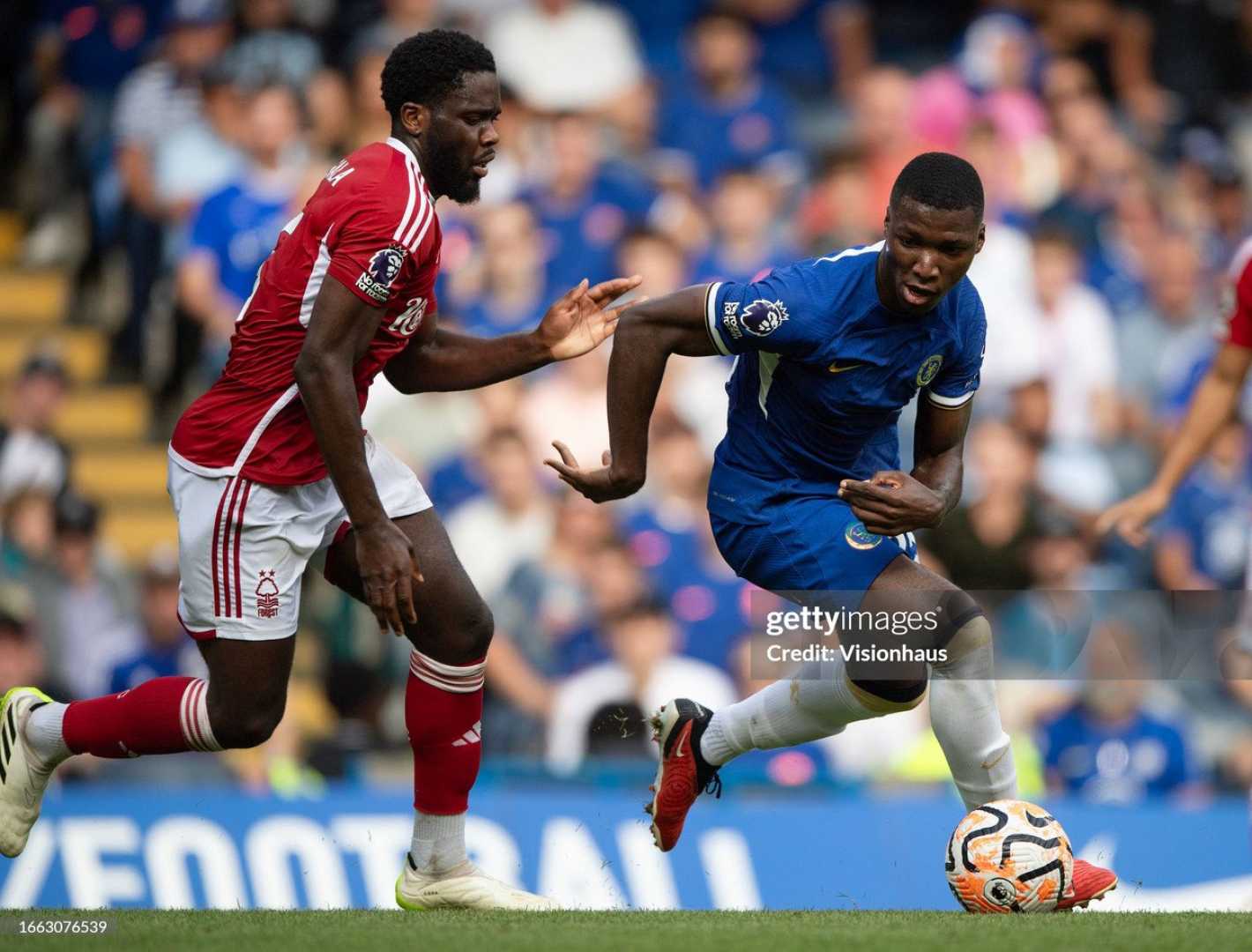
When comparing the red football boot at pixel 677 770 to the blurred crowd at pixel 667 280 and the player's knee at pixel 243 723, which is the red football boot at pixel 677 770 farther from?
the blurred crowd at pixel 667 280

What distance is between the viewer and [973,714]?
568cm

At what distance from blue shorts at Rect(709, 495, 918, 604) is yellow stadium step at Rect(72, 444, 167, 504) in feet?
20.4

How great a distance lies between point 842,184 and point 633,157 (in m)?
1.44

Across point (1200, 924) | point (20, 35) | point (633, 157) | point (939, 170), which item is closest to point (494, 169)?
point (633, 157)

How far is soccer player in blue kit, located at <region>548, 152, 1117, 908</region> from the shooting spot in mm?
5453

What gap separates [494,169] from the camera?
11477 mm

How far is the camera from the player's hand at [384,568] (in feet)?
17.5

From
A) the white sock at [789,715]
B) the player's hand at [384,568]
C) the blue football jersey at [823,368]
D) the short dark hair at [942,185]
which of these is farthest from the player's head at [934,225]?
the player's hand at [384,568]

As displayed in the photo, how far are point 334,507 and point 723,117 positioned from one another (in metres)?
A: 6.78

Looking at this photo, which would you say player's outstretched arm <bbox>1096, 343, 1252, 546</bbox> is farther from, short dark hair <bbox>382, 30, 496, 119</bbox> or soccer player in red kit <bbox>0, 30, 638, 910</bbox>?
short dark hair <bbox>382, 30, 496, 119</bbox>

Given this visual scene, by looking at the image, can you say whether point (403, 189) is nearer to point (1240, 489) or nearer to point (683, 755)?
point (683, 755)

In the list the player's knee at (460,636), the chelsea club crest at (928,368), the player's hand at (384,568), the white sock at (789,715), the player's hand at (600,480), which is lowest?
the white sock at (789,715)

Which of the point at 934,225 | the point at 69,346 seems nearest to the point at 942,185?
the point at 934,225

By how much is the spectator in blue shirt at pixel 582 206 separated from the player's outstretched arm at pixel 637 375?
17.1ft
